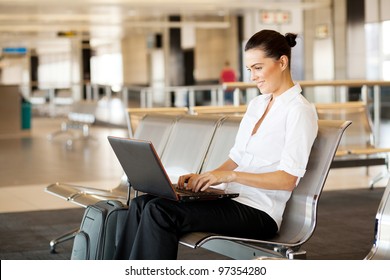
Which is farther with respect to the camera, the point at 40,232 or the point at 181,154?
the point at 40,232

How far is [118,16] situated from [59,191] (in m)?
22.9

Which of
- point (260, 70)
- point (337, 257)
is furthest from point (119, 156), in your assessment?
point (337, 257)

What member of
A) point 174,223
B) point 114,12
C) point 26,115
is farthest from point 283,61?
point 114,12

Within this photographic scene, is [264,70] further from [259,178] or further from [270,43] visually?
[259,178]

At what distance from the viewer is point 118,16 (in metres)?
27.6

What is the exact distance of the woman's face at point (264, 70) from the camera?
3.63m

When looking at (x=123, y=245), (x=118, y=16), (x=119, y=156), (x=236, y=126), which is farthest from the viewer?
(x=118, y=16)

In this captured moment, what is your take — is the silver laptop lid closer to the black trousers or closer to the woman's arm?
the black trousers

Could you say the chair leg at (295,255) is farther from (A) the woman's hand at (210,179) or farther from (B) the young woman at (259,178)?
(A) the woman's hand at (210,179)

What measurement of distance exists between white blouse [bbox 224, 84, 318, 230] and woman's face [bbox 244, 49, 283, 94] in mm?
61

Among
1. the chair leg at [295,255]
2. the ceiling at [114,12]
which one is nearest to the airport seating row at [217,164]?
the chair leg at [295,255]

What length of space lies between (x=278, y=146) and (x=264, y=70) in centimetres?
34

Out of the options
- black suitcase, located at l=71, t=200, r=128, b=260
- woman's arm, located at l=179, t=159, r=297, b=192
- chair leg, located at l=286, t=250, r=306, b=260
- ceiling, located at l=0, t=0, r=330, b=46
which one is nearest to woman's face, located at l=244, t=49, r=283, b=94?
woman's arm, located at l=179, t=159, r=297, b=192

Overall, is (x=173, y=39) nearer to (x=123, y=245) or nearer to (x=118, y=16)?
(x=118, y=16)
